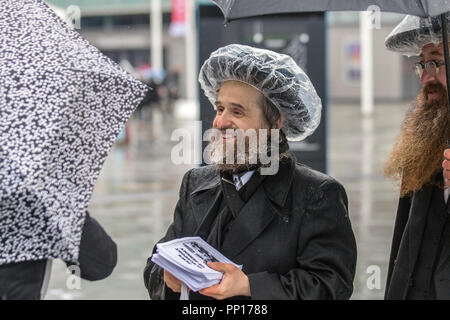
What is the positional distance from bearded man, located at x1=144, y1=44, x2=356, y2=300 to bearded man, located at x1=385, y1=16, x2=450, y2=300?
377 mm

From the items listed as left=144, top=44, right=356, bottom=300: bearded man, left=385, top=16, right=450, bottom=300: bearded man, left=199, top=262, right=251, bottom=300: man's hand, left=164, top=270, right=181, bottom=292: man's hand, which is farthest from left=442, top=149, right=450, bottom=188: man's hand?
left=164, top=270, right=181, bottom=292: man's hand

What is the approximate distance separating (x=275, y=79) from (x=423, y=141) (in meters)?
0.65

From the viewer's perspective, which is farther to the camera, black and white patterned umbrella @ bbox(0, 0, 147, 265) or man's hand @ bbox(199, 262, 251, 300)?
man's hand @ bbox(199, 262, 251, 300)

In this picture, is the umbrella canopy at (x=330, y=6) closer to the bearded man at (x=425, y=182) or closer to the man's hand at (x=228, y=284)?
the bearded man at (x=425, y=182)

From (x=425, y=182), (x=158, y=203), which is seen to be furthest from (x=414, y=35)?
(x=158, y=203)

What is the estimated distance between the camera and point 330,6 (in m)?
2.64

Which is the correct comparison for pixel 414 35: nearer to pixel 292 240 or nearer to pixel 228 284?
pixel 292 240

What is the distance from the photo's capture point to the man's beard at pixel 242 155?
9.29 feet

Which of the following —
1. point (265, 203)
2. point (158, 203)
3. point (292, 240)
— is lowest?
point (158, 203)

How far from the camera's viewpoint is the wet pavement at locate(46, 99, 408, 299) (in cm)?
656

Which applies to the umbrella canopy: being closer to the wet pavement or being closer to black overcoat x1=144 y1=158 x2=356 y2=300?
black overcoat x1=144 y1=158 x2=356 y2=300
